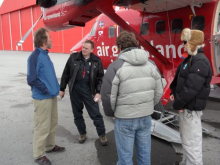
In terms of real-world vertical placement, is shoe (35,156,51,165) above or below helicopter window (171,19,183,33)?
below

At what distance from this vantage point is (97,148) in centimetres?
361

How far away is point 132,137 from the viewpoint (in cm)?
226

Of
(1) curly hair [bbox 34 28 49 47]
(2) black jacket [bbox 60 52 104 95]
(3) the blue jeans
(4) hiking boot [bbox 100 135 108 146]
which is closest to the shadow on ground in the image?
(4) hiking boot [bbox 100 135 108 146]

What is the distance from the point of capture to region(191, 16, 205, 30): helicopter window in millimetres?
5032

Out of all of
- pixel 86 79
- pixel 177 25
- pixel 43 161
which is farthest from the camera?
pixel 177 25

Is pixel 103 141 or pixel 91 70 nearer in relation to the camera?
pixel 91 70

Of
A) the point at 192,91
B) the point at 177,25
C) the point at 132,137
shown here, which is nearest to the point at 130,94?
the point at 132,137

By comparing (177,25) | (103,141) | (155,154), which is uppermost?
(177,25)

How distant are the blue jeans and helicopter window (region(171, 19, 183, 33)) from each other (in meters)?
3.93

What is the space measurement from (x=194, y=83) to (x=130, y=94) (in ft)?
2.72

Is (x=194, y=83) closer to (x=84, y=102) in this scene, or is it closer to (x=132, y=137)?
(x=132, y=137)

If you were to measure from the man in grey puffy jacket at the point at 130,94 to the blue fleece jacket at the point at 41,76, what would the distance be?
111 centimetres

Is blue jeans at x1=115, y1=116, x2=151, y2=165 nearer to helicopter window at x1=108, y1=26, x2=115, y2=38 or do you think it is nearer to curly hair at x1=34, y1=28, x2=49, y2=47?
curly hair at x1=34, y1=28, x2=49, y2=47

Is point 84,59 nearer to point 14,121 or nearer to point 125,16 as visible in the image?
point 14,121
